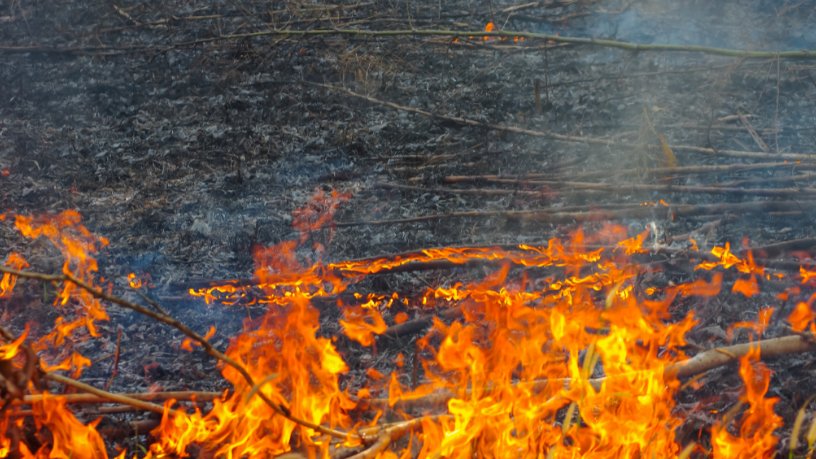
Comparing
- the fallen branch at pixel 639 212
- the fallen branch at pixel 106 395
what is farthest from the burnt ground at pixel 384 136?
the fallen branch at pixel 106 395

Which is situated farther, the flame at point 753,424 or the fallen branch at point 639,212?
the fallen branch at point 639,212

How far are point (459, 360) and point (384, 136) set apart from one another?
1.74m

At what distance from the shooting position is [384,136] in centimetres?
405

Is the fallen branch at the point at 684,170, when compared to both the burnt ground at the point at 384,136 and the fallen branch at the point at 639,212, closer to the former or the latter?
the burnt ground at the point at 384,136

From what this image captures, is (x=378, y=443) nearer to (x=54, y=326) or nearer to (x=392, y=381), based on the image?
(x=392, y=381)

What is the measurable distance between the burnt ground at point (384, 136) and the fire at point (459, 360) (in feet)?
0.34

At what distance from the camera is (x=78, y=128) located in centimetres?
415

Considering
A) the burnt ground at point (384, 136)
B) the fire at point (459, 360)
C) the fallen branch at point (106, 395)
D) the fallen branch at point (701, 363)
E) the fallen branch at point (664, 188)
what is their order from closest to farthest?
the fallen branch at point (106, 395)
the fire at point (459, 360)
the fallen branch at point (701, 363)
the burnt ground at point (384, 136)
the fallen branch at point (664, 188)

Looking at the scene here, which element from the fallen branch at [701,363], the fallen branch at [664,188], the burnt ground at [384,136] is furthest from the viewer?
the fallen branch at [664,188]

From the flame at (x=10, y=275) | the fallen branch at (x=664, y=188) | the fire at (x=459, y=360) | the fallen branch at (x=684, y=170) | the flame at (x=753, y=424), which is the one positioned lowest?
the flame at (x=753, y=424)

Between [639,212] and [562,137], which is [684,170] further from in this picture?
[562,137]

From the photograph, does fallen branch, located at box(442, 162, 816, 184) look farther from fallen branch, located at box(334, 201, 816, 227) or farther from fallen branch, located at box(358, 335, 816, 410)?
fallen branch, located at box(358, 335, 816, 410)

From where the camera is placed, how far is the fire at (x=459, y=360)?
7.45 feet

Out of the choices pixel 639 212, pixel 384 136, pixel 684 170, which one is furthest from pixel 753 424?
pixel 384 136
